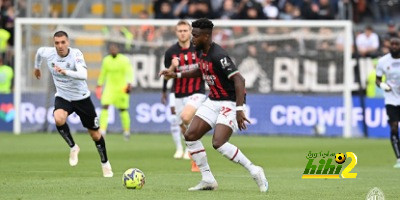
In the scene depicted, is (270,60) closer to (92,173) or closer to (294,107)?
(294,107)

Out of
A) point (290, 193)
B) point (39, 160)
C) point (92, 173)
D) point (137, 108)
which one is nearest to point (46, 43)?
point (137, 108)

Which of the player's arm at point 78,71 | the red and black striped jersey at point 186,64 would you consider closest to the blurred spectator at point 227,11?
the red and black striped jersey at point 186,64

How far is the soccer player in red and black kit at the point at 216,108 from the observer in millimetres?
13758

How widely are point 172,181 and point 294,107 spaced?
49.1 ft

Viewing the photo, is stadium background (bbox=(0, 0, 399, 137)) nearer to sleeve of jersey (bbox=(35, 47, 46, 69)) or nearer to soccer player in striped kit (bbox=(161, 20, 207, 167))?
soccer player in striped kit (bbox=(161, 20, 207, 167))

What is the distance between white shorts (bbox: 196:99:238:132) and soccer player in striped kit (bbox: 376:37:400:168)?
6.64 meters

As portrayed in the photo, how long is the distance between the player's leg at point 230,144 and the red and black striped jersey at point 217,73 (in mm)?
154

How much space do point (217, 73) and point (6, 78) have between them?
64.0 feet

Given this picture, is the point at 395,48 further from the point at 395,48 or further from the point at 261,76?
the point at 261,76

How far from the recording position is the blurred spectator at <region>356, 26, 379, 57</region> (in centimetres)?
3139

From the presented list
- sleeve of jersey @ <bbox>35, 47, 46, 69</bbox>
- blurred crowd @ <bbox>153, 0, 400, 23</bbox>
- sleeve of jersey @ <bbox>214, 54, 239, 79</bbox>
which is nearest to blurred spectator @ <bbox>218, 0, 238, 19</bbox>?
blurred crowd @ <bbox>153, 0, 400, 23</bbox>

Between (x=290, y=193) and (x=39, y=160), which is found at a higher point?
(x=290, y=193)

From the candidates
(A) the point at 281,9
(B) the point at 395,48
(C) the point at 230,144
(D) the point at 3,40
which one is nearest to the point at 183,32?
(B) the point at 395,48

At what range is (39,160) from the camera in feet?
68.1
